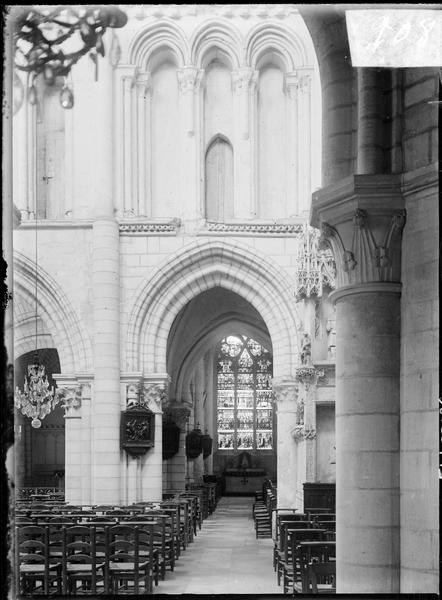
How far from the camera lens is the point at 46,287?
23.6m

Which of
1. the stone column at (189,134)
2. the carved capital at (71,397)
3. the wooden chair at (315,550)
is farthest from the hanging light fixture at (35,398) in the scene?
the wooden chair at (315,550)

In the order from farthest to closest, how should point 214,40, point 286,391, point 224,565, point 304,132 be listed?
1. point 286,391
2. point 304,132
3. point 214,40
4. point 224,565

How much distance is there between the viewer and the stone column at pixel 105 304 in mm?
22578

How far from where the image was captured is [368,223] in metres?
7.14

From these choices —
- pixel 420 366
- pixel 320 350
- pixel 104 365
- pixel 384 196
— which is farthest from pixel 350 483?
pixel 104 365

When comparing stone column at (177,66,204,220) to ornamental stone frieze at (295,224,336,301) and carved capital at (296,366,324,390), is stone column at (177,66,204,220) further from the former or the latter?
carved capital at (296,366,324,390)

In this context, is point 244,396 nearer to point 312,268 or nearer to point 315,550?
point 312,268

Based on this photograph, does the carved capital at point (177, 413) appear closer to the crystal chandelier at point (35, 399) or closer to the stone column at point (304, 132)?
the crystal chandelier at point (35, 399)

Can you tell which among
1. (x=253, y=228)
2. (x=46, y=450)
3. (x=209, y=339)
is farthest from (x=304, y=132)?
(x=46, y=450)

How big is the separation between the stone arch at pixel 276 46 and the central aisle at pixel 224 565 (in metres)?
9.10

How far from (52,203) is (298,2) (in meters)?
18.2

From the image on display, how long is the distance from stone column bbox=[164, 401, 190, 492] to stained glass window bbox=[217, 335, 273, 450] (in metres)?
8.42

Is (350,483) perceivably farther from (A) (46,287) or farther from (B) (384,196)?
(A) (46,287)

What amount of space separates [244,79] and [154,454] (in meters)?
7.60
